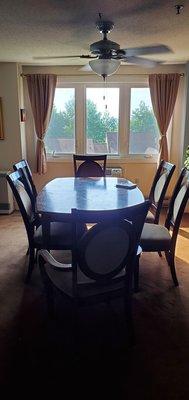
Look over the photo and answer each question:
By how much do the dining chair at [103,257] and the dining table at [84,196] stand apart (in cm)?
53

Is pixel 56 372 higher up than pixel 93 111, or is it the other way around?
pixel 93 111

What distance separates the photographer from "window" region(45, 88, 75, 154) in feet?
16.1

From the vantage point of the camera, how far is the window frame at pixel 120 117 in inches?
189

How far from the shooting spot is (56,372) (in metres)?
1.71

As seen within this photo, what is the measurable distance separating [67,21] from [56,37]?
54 centimetres

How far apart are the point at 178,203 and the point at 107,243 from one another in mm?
1126

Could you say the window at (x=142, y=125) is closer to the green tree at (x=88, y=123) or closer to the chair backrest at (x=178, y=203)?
the green tree at (x=88, y=123)

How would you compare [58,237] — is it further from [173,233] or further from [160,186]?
[160,186]

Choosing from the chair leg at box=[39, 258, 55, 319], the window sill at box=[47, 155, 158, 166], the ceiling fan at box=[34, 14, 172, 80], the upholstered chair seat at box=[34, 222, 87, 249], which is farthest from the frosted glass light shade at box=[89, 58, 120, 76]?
the window sill at box=[47, 155, 158, 166]

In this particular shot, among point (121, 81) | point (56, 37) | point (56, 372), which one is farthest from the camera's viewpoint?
point (121, 81)

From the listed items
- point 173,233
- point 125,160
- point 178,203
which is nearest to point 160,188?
point 178,203

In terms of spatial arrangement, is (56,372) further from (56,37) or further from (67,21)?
(56,37)

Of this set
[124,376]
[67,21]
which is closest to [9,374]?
[124,376]

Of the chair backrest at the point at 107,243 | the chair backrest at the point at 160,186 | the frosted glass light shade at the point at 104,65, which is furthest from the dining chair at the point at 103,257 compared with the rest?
the frosted glass light shade at the point at 104,65
